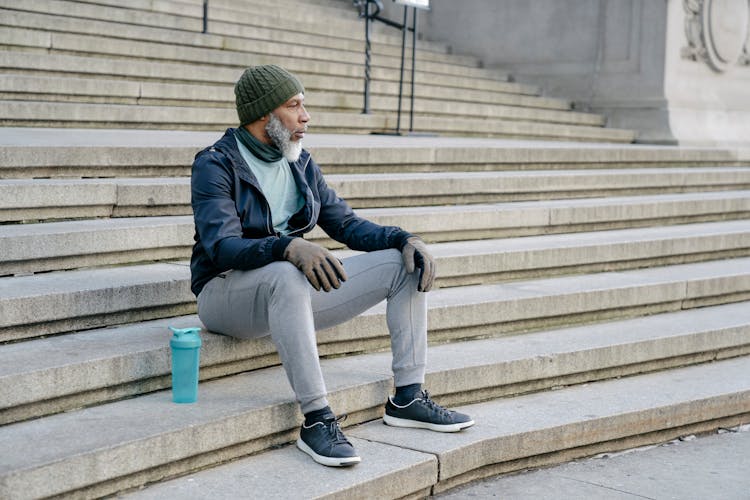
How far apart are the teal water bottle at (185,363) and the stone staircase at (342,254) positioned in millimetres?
58

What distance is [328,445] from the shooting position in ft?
12.4

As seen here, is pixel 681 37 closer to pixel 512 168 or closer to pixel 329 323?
pixel 512 168

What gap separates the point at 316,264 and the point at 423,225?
8.00 feet

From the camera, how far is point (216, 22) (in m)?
9.37

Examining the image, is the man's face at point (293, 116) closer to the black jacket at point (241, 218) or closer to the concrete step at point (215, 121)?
the black jacket at point (241, 218)

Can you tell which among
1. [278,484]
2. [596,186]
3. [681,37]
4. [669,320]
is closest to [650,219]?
[596,186]

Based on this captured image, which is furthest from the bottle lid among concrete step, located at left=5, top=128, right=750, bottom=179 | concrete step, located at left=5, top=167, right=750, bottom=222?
concrete step, located at left=5, top=128, right=750, bottom=179

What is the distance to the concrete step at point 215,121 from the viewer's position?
6.57 m

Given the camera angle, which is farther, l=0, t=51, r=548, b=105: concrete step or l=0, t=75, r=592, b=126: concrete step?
l=0, t=51, r=548, b=105: concrete step

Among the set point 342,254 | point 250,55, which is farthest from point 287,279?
point 250,55

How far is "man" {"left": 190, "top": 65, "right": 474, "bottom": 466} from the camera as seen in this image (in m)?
3.79

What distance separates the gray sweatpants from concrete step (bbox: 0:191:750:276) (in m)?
0.77

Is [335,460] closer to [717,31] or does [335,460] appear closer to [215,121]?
[215,121]

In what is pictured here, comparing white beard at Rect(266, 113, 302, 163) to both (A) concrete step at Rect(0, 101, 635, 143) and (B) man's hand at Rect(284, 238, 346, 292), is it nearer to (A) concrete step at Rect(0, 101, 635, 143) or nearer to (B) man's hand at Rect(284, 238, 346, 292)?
(B) man's hand at Rect(284, 238, 346, 292)
